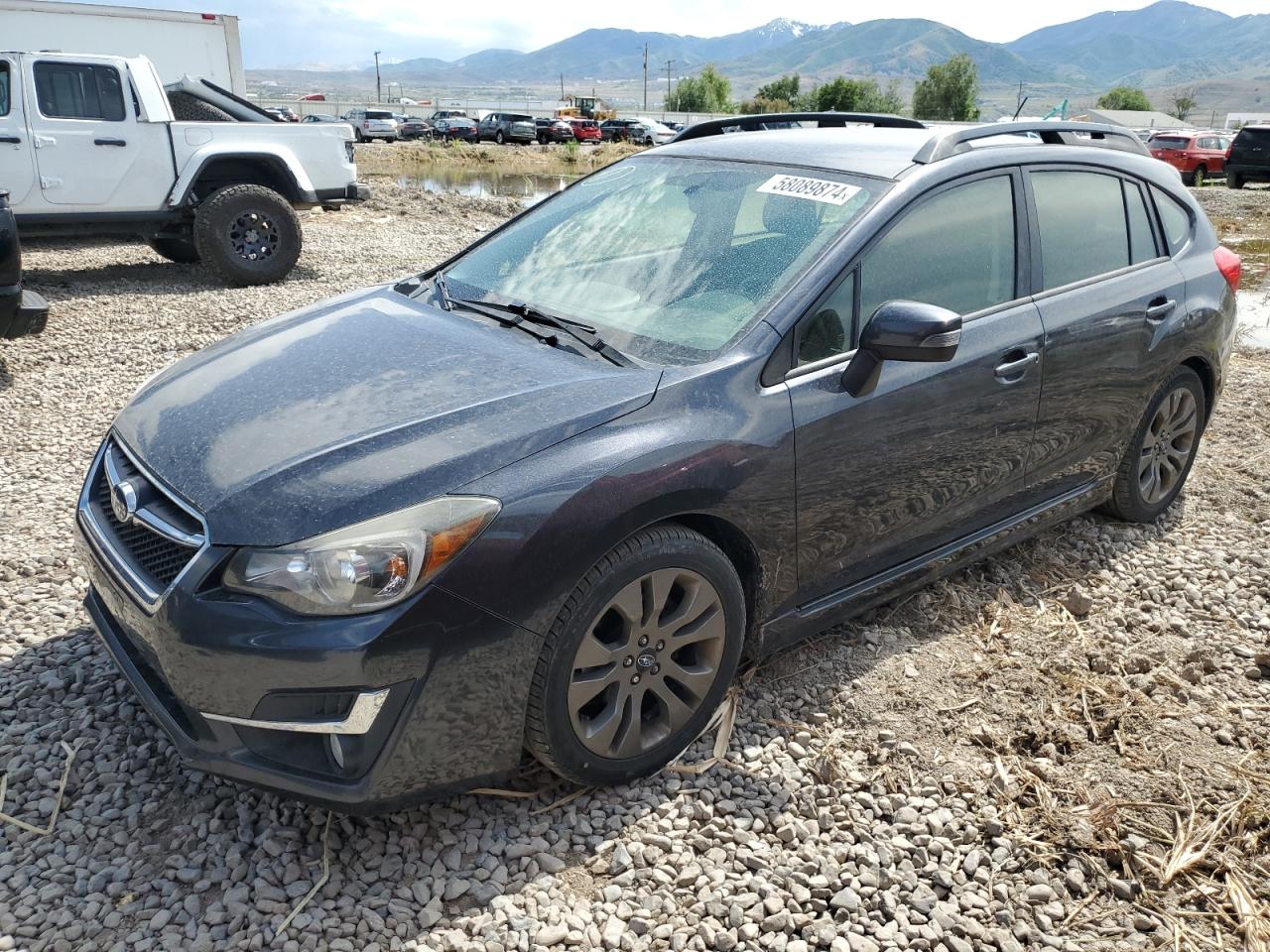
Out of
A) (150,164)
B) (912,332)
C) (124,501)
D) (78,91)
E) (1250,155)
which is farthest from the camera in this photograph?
(1250,155)

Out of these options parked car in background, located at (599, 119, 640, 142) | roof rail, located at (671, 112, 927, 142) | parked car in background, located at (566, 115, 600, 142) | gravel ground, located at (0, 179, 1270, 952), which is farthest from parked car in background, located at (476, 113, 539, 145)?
gravel ground, located at (0, 179, 1270, 952)

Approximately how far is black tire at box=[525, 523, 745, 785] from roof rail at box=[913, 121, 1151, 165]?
1567mm

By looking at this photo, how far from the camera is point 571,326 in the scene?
3.10 meters

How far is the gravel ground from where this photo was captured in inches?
94.5

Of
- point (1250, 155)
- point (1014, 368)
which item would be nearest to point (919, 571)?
point (1014, 368)

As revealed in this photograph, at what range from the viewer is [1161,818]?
2783mm

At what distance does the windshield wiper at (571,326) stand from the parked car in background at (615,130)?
180ft

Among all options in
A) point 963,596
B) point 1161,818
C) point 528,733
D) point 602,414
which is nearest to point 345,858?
point 528,733

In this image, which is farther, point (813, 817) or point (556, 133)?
point (556, 133)

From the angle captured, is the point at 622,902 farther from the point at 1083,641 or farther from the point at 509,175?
the point at 509,175

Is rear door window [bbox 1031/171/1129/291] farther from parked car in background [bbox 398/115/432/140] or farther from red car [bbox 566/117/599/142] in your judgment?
red car [bbox 566/117/599/142]

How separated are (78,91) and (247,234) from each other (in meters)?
1.77

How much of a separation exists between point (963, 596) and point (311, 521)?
2.61 m

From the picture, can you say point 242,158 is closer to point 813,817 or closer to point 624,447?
point 624,447
